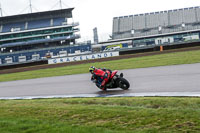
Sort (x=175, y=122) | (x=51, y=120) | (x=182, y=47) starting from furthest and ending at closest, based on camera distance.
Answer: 1. (x=182, y=47)
2. (x=51, y=120)
3. (x=175, y=122)

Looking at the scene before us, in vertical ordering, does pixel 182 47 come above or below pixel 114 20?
below

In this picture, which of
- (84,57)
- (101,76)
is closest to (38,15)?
(84,57)

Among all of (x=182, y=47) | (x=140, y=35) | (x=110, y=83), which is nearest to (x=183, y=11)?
(x=140, y=35)

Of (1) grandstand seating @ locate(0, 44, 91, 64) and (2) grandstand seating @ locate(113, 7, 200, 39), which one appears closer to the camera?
(1) grandstand seating @ locate(0, 44, 91, 64)

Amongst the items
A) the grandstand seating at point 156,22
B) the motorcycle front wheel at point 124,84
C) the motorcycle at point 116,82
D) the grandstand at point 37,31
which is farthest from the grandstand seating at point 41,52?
the motorcycle front wheel at point 124,84

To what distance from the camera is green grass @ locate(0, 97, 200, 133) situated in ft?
20.2

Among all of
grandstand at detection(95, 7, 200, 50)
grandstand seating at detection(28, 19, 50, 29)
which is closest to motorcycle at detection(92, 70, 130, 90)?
grandstand at detection(95, 7, 200, 50)

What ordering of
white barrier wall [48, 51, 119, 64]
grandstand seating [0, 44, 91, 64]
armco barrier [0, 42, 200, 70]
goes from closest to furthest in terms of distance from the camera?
armco barrier [0, 42, 200, 70] < white barrier wall [48, 51, 119, 64] < grandstand seating [0, 44, 91, 64]

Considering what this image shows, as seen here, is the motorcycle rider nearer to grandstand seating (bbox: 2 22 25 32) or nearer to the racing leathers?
the racing leathers

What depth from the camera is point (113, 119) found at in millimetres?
7137

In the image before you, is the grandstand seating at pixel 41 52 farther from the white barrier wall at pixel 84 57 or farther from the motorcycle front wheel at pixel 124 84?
the motorcycle front wheel at pixel 124 84

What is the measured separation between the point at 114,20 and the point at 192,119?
7772 cm

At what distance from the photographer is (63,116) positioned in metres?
8.08

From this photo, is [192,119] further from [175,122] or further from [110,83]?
[110,83]
